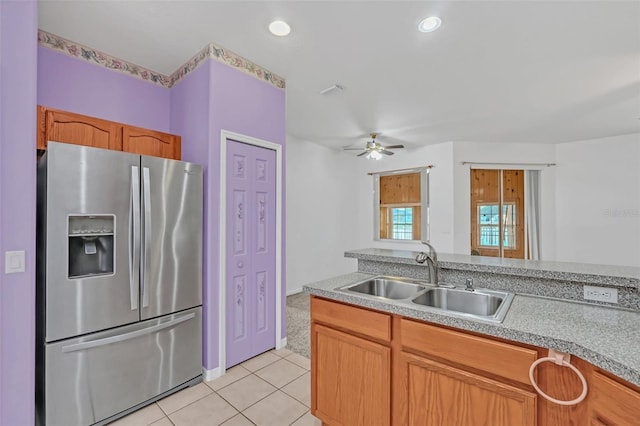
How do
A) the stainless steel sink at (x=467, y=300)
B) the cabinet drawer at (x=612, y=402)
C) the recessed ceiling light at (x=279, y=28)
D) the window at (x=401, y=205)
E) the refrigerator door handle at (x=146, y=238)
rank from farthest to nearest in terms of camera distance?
the window at (x=401, y=205) → the recessed ceiling light at (x=279, y=28) → the refrigerator door handle at (x=146, y=238) → the stainless steel sink at (x=467, y=300) → the cabinet drawer at (x=612, y=402)

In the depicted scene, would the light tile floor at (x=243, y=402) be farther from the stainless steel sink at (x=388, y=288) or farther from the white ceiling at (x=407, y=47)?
the white ceiling at (x=407, y=47)

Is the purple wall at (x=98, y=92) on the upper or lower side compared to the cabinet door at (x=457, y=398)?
upper

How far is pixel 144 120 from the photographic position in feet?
9.04

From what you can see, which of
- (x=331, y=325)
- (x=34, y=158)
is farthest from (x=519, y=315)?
(x=34, y=158)

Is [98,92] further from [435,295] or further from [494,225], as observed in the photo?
[494,225]

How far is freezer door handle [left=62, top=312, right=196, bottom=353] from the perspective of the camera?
68.0 inches

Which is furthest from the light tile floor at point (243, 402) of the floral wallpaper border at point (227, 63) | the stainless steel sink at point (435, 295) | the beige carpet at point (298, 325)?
the floral wallpaper border at point (227, 63)

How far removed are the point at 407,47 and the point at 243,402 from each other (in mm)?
3066

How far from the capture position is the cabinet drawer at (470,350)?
113 cm

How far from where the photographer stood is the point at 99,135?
215 cm

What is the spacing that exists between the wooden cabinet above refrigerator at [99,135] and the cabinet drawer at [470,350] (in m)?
2.38

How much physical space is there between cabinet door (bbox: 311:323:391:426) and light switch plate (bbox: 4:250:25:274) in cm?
160

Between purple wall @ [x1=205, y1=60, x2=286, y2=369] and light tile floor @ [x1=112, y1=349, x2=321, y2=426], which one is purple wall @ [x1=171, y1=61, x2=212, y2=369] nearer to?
purple wall @ [x1=205, y1=60, x2=286, y2=369]

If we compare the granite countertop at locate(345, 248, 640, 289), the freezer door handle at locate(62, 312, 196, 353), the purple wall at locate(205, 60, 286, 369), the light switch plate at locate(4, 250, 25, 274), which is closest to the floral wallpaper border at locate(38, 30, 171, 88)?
the purple wall at locate(205, 60, 286, 369)
